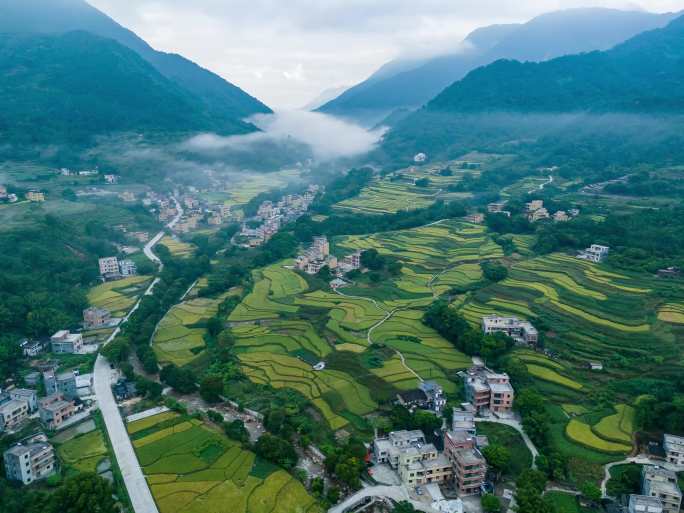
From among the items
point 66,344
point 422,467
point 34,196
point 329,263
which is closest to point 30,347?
point 66,344

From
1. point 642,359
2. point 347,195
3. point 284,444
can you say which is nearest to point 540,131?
point 347,195

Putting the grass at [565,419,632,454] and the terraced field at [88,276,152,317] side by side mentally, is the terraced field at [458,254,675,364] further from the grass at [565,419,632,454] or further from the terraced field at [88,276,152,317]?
the terraced field at [88,276,152,317]

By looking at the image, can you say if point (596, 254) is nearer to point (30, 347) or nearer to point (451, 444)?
point (451, 444)

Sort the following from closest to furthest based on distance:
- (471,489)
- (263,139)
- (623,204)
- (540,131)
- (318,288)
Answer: (471,489)
(318,288)
(623,204)
(540,131)
(263,139)

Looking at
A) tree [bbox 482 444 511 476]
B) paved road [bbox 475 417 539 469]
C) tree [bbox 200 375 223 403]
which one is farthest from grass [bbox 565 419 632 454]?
tree [bbox 200 375 223 403]

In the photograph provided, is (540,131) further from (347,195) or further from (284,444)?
(284,444)
